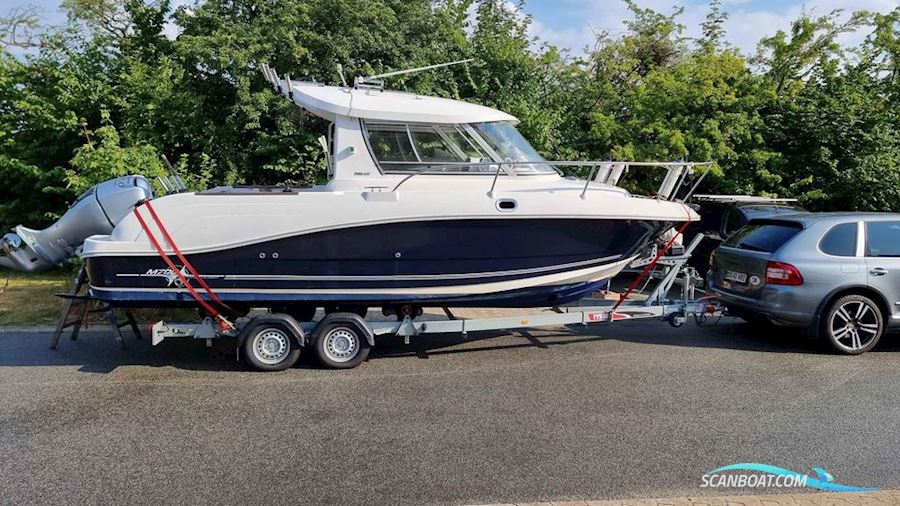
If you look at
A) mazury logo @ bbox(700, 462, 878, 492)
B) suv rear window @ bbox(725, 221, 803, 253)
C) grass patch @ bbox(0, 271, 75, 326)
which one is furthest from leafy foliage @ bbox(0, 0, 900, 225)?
mazury logo @ bbox(700, 462, 878, 492)

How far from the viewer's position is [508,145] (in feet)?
23.4

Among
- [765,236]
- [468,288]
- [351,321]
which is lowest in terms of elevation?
[351,321]

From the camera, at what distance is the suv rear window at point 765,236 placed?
726 centimetres

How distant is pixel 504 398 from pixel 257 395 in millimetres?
2207

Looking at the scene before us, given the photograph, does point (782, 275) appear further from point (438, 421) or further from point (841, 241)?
point (438, 421)

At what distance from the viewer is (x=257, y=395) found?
5.79 meters

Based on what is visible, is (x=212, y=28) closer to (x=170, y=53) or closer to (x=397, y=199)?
(x=170, y=53)

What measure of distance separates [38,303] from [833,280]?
1031cm

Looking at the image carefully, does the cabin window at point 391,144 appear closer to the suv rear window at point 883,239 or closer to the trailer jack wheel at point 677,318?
the trailer jack wheel at point 677,318

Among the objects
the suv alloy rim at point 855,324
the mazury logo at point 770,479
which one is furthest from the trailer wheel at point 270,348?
the suv alloy rim at point 855,324

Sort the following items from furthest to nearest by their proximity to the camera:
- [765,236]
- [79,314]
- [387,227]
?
[765,236]
[79,314]
[387,227]

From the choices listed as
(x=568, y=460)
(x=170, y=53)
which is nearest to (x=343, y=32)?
(x=170, y=53)

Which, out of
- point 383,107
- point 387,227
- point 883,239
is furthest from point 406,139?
point 883,239

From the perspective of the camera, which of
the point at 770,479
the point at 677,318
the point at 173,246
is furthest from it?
the point at 677,318
